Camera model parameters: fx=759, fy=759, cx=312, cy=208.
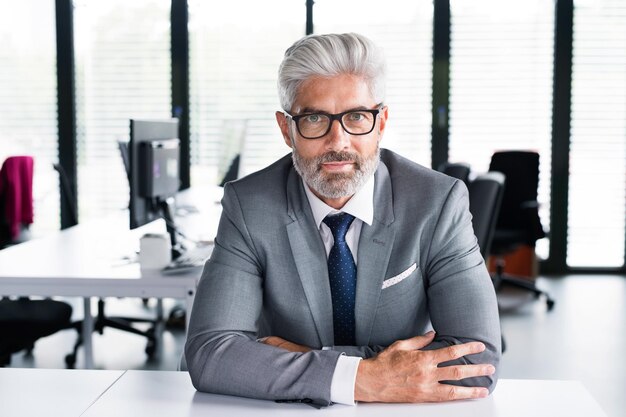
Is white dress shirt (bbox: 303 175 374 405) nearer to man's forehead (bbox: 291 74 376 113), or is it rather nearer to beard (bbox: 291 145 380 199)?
beard (bbox: 291 145 380 199)

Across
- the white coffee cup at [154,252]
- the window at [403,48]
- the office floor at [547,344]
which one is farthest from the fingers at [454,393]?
the window at [403,48]

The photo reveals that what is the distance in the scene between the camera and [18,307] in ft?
11.1

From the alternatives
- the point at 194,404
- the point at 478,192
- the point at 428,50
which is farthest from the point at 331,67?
the point at 428,50

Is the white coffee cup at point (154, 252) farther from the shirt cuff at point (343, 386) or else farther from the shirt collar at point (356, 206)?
the shirt cuff at point (343, 386)

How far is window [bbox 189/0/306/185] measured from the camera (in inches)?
259

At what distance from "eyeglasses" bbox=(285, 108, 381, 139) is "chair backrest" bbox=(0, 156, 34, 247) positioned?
2.90m

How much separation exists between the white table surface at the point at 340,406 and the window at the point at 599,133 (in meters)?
5.29

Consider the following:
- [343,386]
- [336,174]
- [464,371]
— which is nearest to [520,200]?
[336,174]

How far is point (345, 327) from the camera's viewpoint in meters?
1.87

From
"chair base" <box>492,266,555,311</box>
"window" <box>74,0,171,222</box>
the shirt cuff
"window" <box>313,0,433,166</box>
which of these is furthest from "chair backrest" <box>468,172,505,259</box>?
"window" <box>74,0,171,222</box>

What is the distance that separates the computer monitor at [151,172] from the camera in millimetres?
3047

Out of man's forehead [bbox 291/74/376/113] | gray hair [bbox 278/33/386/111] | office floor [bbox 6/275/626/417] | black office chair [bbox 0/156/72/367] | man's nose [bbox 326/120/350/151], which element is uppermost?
gray hair [bbox 278/33/386/111]

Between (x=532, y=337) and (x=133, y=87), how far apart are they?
4.00 meters

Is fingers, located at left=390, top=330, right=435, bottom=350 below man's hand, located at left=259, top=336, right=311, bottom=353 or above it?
above
